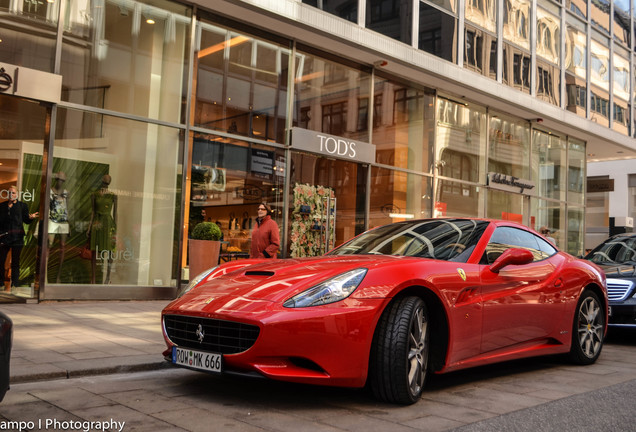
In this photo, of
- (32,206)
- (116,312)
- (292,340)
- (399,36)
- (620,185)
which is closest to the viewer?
(292,340)

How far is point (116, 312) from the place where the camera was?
918 cm

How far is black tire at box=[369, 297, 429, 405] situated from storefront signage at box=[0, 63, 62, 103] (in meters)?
8.07

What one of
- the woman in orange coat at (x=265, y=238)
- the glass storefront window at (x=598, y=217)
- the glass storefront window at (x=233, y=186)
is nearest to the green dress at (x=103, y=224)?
the glass storefront window at (x=233, y=186)

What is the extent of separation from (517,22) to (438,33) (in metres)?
4.85

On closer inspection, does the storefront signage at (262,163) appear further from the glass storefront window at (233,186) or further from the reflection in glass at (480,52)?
the reflection in glass at (480,52)

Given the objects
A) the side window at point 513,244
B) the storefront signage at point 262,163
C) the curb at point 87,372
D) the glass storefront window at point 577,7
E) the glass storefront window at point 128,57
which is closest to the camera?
the curb at point 87,372

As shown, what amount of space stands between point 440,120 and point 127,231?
33.5 feet

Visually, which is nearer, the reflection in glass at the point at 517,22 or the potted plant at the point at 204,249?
the potted plant at the point at 204,249

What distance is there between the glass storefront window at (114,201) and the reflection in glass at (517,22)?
40.7 feet

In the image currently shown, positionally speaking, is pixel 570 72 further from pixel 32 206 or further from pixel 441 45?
pixel 32 206

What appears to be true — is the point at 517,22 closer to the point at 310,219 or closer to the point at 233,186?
the point at 310,219

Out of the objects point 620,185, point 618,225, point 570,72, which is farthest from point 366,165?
point 620,185

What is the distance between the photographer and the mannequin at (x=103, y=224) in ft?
35.7

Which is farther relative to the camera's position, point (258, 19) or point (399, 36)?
point (399, 36)
